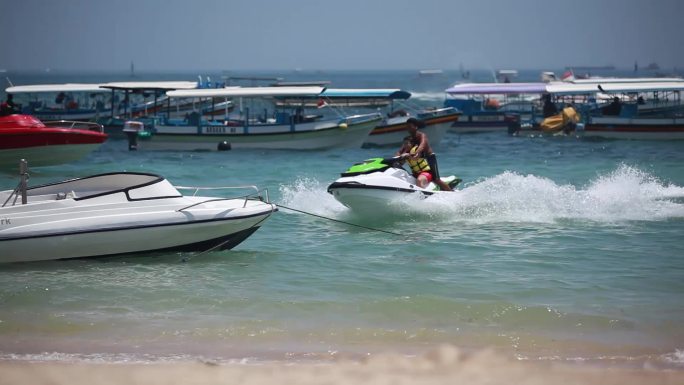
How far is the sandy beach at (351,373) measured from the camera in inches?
285

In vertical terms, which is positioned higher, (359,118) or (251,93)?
(251,93)

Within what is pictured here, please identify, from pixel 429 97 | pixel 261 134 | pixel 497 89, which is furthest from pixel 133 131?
pixel 429 97

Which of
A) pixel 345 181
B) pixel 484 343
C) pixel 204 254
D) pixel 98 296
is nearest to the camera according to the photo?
pixel 484 343

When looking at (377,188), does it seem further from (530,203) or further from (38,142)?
(38,142)

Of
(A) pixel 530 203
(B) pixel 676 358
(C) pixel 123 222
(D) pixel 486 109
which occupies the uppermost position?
(D) pixel 486 109

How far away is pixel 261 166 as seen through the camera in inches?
931

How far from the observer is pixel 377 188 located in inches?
521

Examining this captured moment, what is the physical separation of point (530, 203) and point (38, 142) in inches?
489

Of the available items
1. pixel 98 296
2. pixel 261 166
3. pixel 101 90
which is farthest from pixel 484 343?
pixel 101 90

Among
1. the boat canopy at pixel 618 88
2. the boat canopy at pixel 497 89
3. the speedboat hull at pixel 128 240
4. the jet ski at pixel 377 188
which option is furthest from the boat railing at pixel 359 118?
the speedboat hull at pixel 128 240

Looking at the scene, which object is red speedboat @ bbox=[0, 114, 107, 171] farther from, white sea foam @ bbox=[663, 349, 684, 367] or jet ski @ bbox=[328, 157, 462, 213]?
white sea foam @ bbox=[663, 349, 684, 367]

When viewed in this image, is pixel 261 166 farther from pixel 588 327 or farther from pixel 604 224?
pixel 588 327

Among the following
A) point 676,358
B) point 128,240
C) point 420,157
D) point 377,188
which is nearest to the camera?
point 676,358

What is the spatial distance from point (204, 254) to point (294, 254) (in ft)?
4.72
